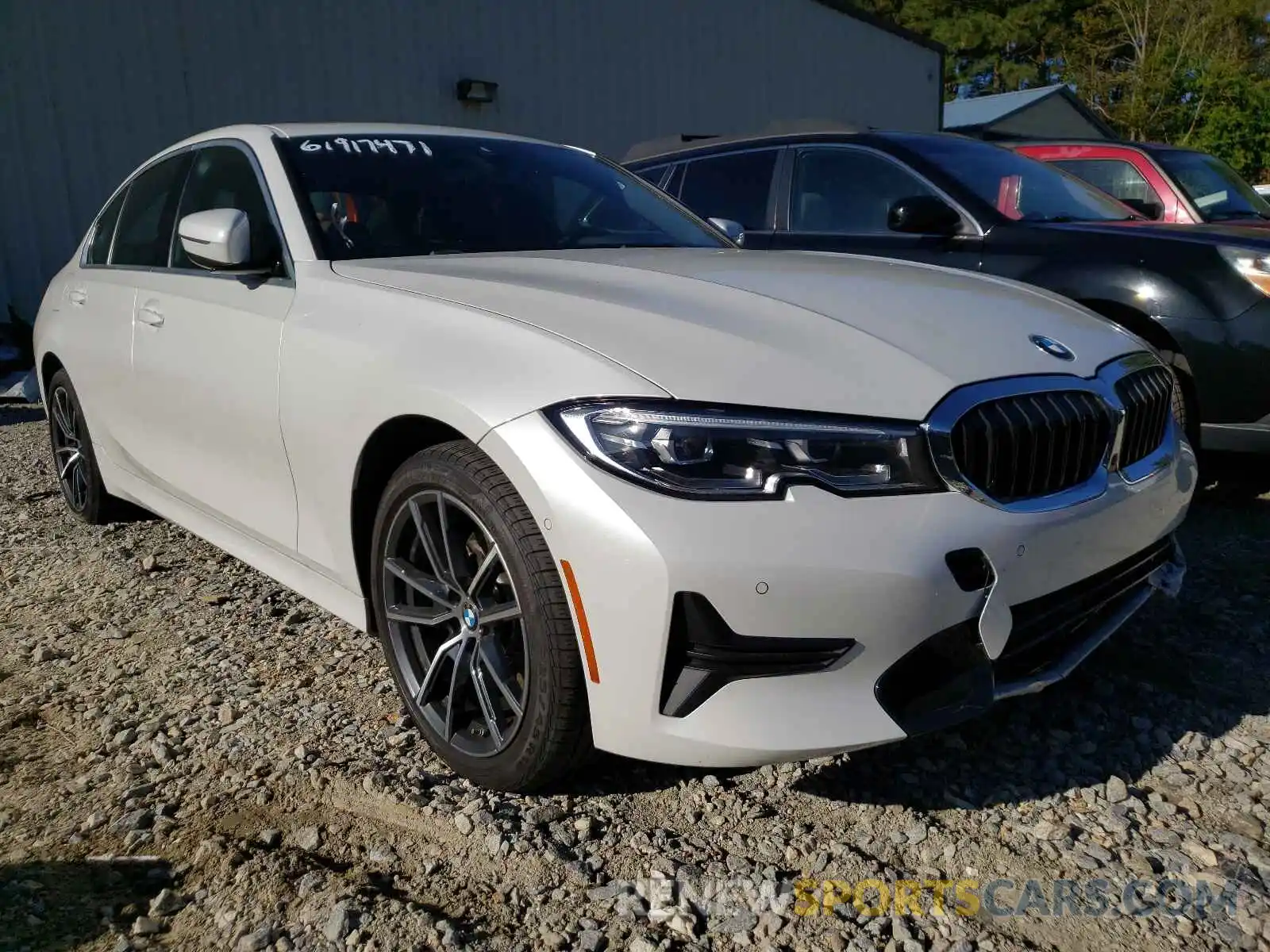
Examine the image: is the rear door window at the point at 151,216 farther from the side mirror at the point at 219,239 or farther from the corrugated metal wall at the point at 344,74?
the corrugated metal wall at the point at 344,74

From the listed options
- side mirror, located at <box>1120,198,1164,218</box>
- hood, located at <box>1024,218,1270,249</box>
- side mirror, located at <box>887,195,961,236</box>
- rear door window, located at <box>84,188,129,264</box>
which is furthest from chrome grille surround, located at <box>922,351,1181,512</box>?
side mirror, located at <box>1120,198,1164,218</box>

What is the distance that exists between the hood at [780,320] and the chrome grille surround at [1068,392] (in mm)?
33

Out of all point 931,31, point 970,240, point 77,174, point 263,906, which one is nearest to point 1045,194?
point 970,240

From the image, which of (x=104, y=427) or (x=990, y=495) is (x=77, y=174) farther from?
(x=990, y=495)

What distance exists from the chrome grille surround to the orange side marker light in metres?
0.74

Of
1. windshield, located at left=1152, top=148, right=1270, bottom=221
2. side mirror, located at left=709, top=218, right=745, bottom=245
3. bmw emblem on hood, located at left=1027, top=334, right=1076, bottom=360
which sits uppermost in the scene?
side mirror, located at left=709, top=218, right=745, bottom=245

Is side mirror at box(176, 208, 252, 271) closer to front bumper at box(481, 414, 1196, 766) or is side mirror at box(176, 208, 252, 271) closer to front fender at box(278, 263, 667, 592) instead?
front fender at box(278, 263, 667, 592)

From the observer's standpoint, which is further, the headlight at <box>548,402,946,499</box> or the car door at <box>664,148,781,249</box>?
the car door at <box>664,148,781,249</box>

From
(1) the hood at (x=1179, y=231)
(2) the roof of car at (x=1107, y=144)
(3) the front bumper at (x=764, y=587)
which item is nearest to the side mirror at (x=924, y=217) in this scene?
(1) the hood at (x=1179, y=231)

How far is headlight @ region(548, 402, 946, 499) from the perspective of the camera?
2061 mm

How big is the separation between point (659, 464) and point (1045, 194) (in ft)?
13.5

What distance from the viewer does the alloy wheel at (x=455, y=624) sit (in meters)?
2.42

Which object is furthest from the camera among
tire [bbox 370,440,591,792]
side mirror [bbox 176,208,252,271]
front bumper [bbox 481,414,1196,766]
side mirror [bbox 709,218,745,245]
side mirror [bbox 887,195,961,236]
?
side mirror [bbox 887,195,961,236]

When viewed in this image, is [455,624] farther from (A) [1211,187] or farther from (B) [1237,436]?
(A) [1211,187]
